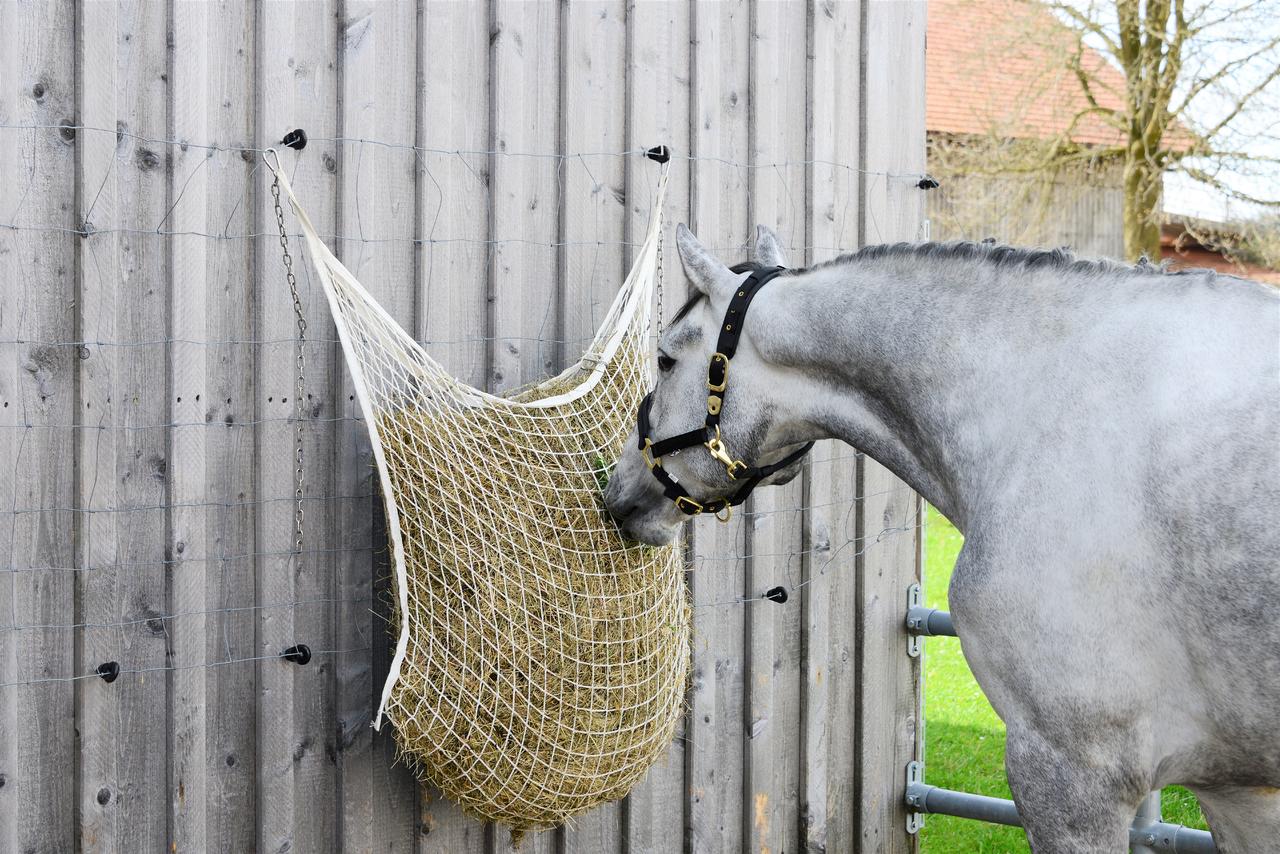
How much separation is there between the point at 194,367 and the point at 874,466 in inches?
89.6

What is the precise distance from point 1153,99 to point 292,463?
39.1 feet

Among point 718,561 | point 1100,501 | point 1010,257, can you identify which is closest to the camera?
point 1100,501

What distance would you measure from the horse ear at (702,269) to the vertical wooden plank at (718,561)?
93cm

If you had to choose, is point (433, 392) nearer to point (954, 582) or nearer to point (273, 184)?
point (273, 184)

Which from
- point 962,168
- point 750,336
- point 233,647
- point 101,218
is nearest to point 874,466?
point 750,336

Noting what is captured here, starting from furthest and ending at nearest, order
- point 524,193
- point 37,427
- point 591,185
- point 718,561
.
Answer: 1. point 718,561
2. point 591,185
3. point 524,193
4. point 37,427

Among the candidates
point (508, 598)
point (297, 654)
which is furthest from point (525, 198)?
point (297, 654)

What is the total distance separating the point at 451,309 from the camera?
3.10 meters

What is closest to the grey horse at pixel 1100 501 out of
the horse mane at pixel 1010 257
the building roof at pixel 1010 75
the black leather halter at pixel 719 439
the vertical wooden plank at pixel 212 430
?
the horse mane at pixel 1010 257

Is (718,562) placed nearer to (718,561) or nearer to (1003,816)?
(718,561)

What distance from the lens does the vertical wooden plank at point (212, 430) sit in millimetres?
2674

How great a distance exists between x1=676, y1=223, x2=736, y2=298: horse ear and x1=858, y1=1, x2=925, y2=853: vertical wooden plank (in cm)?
151

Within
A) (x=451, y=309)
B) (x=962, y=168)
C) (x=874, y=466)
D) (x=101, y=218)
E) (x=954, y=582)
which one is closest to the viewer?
(x=954, y=582)

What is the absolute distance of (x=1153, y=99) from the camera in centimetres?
1246
